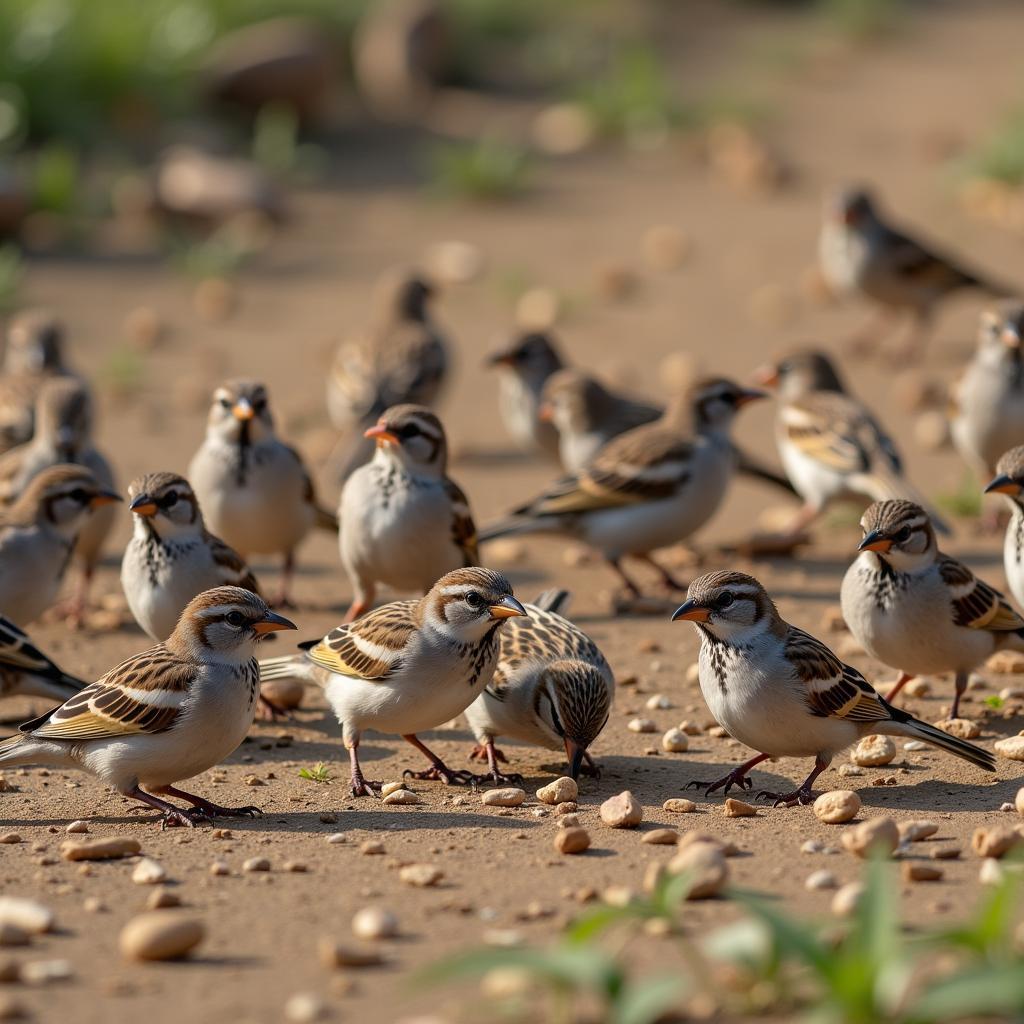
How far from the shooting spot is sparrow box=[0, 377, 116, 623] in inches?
397

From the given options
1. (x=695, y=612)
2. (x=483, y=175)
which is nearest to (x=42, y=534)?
(x=695, y=612)

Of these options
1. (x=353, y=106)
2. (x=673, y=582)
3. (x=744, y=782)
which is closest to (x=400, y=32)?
(x=353, y=106)

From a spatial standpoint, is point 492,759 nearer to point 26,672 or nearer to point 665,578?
point 26,672

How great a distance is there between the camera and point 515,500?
12.2 m

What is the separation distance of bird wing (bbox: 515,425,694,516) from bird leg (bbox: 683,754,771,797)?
315cm

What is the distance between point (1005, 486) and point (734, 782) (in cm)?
209

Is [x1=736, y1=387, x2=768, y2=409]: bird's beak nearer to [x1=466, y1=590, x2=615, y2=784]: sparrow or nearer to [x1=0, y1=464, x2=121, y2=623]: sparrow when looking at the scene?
[x1=466, y1=590, x2=615, y2=784]: sparrow

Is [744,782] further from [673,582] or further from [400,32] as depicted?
[400,32]

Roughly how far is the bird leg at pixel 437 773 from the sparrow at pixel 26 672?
58.9 inches

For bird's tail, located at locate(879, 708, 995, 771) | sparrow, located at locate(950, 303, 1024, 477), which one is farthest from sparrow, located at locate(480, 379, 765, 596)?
bird's tail, located at locate(879, 708, 995, 771)

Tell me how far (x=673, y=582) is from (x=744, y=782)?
3315 millimetres

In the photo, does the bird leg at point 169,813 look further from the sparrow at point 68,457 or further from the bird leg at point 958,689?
the bird leg at point 958,689

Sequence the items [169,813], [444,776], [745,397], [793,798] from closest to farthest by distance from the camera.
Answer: [169,813] → [793,798] → [444,776] → [745,397]

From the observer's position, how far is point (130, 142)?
19.2 meters
